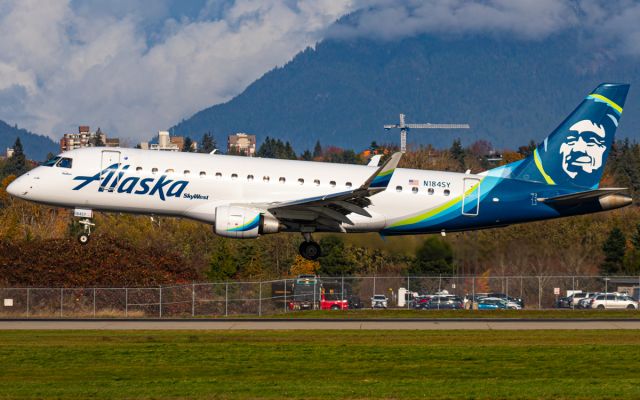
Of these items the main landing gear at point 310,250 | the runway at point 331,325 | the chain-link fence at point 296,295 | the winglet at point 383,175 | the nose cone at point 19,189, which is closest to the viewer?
the runway at point 331,325

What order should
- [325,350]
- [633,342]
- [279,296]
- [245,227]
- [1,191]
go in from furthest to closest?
[1,191] → [279,296] → [245,227] → [633,342] → [325,350]

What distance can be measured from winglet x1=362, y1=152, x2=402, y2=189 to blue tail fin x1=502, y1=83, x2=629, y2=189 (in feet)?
25.3

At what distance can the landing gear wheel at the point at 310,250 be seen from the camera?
48.8 meters

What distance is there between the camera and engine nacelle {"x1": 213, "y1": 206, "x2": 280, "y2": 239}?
47.1 metres

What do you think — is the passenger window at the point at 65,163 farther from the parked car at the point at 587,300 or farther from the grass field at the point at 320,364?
the parked car at the point at 587,300

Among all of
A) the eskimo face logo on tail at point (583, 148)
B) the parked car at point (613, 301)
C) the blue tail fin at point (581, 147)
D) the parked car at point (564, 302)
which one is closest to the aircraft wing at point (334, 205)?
the blue tail fin at point (581, 147)

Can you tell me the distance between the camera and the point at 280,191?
4803cm

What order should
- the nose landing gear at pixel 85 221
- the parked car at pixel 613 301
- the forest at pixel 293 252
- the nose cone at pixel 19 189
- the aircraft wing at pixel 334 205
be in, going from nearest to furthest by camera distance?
1. the aircraft wing at pixel 334 205
2. the nose landing gear at pixel 85 221
3. the nose cone at pixel 19 189
4. the forest at pixel 293 252
5. the parked car at pixel 613 301

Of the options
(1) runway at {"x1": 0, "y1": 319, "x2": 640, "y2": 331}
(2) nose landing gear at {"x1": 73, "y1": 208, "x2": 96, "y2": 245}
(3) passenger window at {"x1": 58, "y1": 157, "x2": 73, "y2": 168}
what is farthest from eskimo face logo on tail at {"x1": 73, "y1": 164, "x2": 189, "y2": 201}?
(1) runway at {"x1": 0, "y1": 319, "x2": 640, "y2": 331}

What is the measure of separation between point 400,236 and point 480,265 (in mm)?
6508

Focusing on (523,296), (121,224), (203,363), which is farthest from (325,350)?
(121,224)

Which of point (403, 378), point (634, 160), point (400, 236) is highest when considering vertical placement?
point (634, 160)

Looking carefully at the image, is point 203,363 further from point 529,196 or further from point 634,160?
point 634,160

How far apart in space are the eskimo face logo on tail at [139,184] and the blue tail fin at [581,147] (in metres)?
15.3
